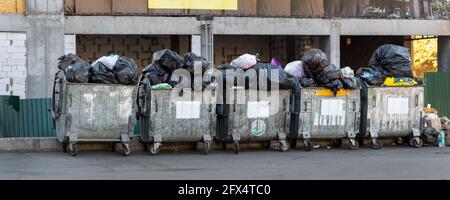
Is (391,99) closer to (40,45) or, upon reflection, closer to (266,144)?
(266,144)

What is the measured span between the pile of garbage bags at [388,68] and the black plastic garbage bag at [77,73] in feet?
17.0

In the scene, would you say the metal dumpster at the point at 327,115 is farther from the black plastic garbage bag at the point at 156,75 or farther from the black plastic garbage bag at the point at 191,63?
the black plastic garbage bag at the point at 156,75

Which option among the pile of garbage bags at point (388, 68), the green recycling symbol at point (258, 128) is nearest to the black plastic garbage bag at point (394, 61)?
the pile of garbage bags at point (388, 68)

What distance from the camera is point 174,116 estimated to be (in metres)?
12.2

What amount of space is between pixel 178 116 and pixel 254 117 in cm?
141

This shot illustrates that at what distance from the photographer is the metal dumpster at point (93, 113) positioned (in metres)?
11.8

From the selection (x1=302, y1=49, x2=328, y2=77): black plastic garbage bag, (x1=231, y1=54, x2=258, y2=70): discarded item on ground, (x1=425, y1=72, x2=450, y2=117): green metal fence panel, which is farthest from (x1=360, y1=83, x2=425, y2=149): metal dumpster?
(x1=425, y1=72, x2=450, y2=117): green metal fence panel

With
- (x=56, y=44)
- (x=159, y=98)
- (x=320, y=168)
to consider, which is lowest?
(x=320, y=168)
